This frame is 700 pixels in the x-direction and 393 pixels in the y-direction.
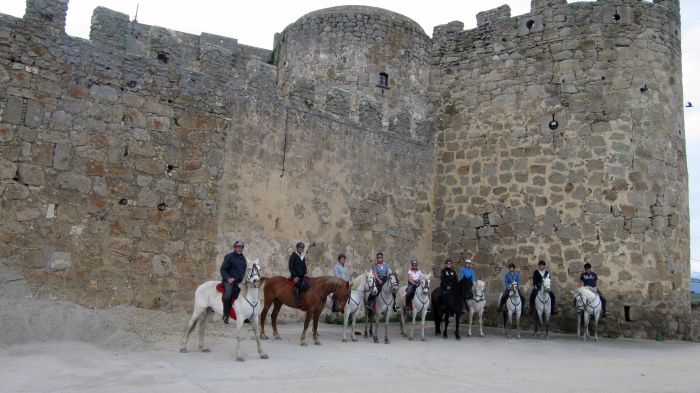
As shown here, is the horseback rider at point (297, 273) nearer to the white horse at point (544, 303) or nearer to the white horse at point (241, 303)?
the white horse at point (241, 303)

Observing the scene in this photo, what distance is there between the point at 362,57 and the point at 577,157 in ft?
20.9

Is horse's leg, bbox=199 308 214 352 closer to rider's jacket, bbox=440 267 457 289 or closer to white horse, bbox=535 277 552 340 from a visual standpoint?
rider's jacket, bbox=440 267 457 289

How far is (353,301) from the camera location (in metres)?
10.4

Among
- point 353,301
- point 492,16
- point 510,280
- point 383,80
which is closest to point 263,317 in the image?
point 353,301

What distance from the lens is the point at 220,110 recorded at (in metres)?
11.1

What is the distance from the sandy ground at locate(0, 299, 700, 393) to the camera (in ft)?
20.4

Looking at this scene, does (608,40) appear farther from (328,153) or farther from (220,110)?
(220,110)

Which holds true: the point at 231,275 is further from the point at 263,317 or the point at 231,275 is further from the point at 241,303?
the point at 263,317

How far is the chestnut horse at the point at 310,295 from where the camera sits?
9758 mm

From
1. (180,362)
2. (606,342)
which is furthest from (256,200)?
(606,342)

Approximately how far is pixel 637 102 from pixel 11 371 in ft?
39.8

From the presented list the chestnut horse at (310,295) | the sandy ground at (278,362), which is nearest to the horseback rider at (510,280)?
the sandy ground at (278,362)

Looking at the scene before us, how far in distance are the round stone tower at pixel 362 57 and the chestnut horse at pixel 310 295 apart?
282 inches

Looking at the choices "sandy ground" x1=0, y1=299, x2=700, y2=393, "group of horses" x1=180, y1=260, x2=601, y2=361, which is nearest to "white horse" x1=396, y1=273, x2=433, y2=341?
"group of horses" x1=180, y1=260, x2=601, y2=361
